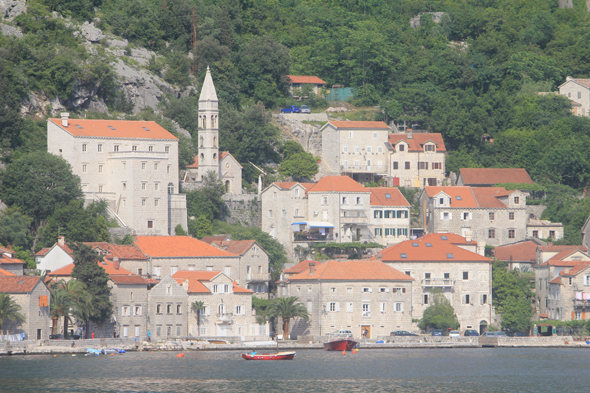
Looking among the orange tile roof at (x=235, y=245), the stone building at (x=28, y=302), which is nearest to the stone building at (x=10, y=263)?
the stone building at (x=28, y=302)

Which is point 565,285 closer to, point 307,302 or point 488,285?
point 488,285

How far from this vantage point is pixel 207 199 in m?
106

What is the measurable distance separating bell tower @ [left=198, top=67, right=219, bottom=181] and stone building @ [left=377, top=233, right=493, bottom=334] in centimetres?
1959

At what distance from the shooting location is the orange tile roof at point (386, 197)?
4306 inches

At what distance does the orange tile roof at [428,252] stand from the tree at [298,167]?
1697 centimetres

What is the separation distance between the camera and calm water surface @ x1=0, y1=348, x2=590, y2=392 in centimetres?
7012

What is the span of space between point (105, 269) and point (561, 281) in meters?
39.6

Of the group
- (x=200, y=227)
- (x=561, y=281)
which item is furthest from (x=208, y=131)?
(x=561, y=281)

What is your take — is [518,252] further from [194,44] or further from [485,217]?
[194,44]

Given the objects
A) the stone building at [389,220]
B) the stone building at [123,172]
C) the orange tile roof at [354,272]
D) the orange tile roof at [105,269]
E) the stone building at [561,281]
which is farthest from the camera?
the stone building at [389,220]

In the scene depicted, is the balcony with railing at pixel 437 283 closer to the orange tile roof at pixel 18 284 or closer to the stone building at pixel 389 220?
the stone building at pixel 389 220

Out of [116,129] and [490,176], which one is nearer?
[116,129]

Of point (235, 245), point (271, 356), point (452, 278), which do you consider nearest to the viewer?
point (271, 356)

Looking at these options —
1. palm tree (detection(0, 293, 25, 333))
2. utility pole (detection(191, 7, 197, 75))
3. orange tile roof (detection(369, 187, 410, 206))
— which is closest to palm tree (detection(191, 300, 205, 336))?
palm tree (detection(0, 293, 25, 333))
